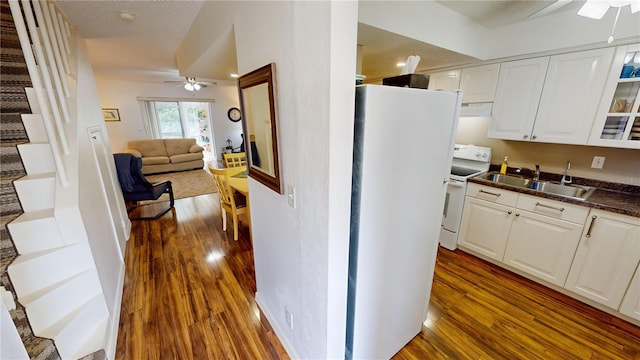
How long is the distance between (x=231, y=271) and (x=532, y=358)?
246 cm

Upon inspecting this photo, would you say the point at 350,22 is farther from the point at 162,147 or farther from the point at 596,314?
the point at 162,147

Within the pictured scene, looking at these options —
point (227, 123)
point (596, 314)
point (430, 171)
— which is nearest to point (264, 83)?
point (430, 171)

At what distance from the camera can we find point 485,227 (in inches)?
96.9

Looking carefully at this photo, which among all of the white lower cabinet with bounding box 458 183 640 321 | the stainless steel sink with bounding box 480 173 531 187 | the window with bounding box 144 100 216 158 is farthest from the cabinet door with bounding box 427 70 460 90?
the window with bounding box 144 100 216 158

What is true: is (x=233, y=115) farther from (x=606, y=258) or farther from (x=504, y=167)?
(x=606, y=258)

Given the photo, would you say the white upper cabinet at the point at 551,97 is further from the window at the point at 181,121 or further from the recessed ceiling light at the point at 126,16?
the window at the point at 181,121

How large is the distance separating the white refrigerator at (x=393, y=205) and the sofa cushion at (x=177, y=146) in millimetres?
6915

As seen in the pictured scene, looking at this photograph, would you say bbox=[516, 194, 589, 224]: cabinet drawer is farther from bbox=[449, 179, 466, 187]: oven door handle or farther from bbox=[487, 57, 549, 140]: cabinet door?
bbox=[487, 57, 549, 140]: cabinet door

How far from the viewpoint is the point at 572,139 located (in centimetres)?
209

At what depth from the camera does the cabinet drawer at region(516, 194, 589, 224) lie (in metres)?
1.89

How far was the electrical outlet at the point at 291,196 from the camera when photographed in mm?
1213

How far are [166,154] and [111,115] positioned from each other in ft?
5.72

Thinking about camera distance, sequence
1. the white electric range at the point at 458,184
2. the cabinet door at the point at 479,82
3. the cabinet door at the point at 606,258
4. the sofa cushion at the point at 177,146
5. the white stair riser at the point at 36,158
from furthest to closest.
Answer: the sofa cushion at the point at 177,146 → the white electric range at the point at 458,184 → the cabinet door at the point at 479,82 → the cabinet door at the point at 606,258 → the white stair riser at the point at 36,158

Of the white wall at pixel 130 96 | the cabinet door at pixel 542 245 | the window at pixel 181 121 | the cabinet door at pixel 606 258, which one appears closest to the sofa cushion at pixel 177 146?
the white wall at pixel 130 96
